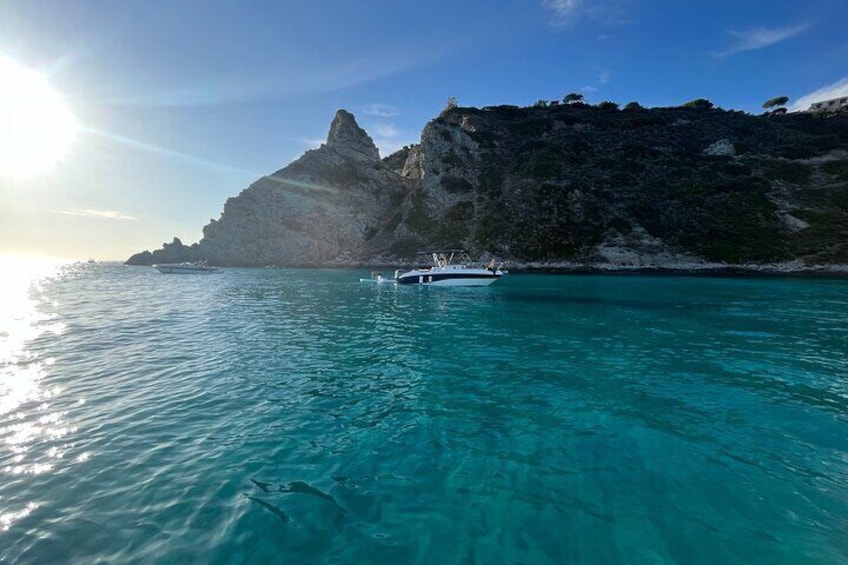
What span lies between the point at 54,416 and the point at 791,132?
162 m

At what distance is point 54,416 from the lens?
1077 centimetres

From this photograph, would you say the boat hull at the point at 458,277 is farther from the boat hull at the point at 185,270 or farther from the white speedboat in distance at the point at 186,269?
the white speedboat in distance at the point at 186,269

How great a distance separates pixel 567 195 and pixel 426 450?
9396cm

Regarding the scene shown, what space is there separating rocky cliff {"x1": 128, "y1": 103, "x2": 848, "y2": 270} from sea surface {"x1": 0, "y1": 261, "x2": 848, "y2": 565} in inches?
2608

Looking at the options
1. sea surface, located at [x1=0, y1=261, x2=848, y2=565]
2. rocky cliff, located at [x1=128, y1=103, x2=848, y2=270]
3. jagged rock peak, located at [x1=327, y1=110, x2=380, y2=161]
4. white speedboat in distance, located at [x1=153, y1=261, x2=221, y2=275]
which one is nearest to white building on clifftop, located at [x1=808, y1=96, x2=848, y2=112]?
rocky cliff, located at [x1=128, y1=103, x2=848, y2=270]

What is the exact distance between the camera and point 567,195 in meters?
92.2

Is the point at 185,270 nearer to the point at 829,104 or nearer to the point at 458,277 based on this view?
the point at 458,277

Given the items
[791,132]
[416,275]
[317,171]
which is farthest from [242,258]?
[791,132]

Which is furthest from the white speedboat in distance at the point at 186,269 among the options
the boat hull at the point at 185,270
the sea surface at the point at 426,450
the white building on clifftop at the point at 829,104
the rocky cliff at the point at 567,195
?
the white building on clifftop at the point at 829,104

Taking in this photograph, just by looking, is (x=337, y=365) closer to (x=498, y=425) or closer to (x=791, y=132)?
(x=498, y=425)

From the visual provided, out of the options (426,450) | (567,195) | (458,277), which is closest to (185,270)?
(458,277)

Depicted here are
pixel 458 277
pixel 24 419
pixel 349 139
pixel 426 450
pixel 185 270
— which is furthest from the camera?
pixel 349 139

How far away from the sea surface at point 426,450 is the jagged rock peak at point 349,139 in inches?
4895

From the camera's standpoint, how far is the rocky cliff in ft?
252
